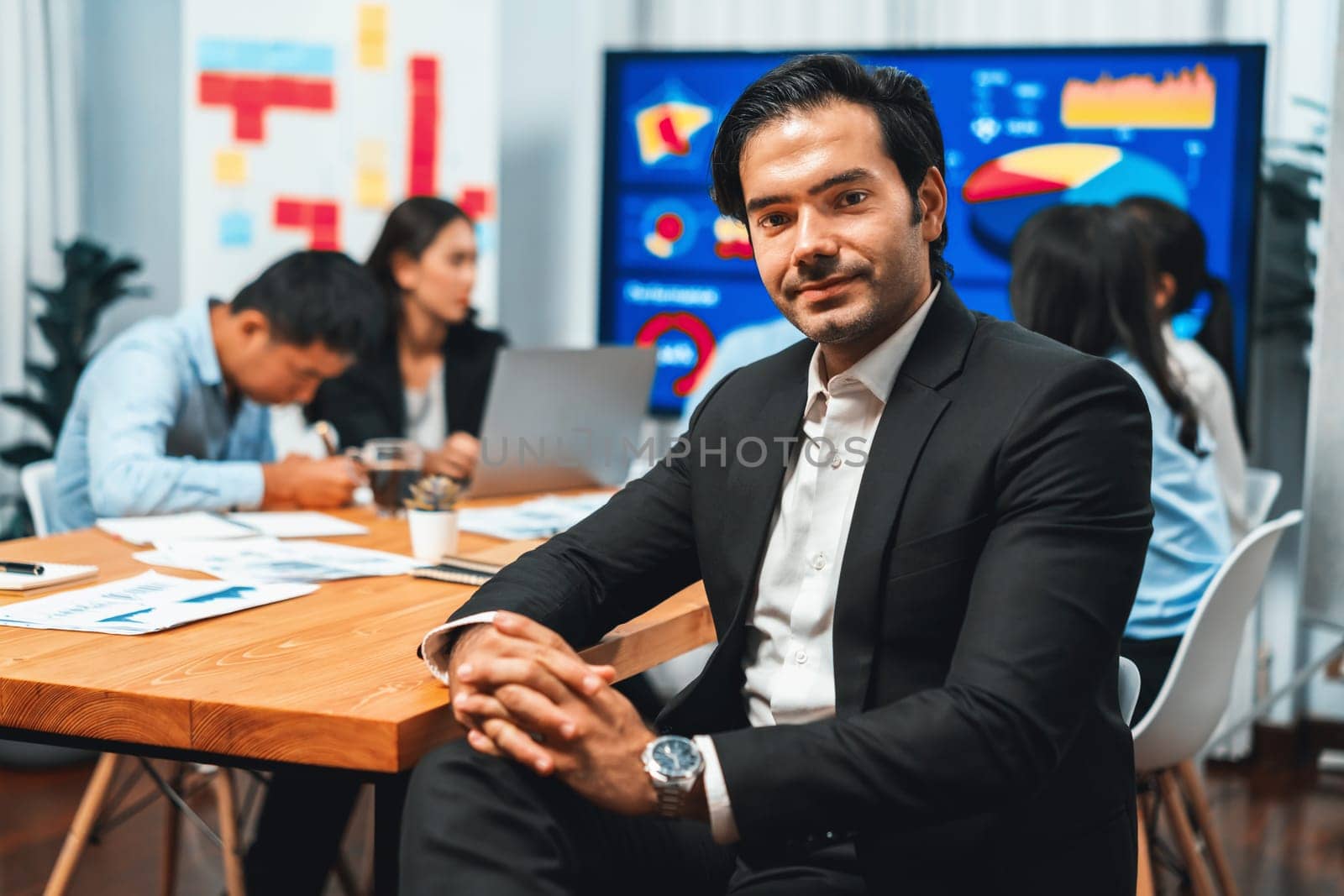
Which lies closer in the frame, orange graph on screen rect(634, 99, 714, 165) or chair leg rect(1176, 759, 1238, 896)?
chair leg rect(1176, 759, 1238, 896)

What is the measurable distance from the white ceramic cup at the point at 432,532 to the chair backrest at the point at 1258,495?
1.73 meters

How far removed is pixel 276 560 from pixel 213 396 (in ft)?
2.89

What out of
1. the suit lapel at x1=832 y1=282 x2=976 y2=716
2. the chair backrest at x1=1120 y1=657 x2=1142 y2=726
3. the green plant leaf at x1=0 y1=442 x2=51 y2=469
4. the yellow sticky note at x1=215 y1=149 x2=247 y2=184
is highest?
the yellow sticky note at x1=215 y1=149 x2=247 y2=184

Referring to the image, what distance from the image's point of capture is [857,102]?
1473 mm

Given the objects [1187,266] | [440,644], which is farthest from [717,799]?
[1187,266]

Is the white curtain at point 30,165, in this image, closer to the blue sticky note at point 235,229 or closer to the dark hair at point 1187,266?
the blue sticky note at point 235,229

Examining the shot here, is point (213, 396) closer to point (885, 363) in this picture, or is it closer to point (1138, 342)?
point (885, 363)

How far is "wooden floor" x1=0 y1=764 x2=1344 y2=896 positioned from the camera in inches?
108

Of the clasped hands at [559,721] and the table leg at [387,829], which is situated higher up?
the clasped hands at [559,721]

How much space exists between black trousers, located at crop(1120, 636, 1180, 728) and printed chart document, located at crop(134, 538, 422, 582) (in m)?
1.20

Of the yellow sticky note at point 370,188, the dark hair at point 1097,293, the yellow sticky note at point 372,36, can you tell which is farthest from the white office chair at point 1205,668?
the yellow sticky note at point 372,36

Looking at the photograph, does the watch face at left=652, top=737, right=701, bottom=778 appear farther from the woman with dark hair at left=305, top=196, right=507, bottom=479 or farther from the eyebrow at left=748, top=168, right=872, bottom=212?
the woman with dark hair at left=305, top=196, right=507, bottom=479

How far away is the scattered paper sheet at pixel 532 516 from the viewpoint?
2.29 m

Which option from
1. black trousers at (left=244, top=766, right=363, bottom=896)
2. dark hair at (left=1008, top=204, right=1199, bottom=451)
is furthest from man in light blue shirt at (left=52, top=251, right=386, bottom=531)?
dark hair at (left=1008, top=204, right=1199, bottom=451)
